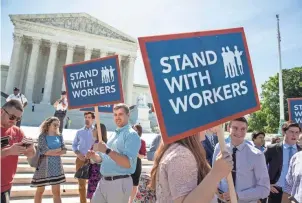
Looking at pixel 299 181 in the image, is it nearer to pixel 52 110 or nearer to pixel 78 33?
pixel 52 110

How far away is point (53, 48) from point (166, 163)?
3929cm

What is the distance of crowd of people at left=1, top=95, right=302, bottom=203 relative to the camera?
5.08 feet

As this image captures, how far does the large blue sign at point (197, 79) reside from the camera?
174cm

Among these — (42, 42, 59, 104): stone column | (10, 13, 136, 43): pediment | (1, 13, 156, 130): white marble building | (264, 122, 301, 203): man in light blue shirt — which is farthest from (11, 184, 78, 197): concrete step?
(10, 13, 136, 43): pediment

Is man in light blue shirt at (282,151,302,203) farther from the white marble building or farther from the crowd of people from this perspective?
the white marble building

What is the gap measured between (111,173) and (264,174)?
1.72 m

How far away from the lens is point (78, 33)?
126 ft

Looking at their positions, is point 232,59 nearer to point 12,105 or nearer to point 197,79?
point 197,79

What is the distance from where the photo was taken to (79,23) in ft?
128

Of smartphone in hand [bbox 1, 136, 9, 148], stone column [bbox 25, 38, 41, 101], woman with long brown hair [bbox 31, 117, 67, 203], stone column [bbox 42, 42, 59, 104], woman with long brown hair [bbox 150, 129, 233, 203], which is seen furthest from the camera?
stone column [bbox 42, 42, 59, 104]

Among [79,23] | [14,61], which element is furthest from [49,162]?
[79,23]

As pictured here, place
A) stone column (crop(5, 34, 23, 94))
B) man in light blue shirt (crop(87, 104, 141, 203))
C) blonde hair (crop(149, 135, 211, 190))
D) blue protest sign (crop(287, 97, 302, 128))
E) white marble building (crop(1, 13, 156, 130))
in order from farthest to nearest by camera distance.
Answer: white marble building (crop(1, 13, 156, 130)) → stone column (crop(5, 34, 23, 94)) → blue protest sign (crop(287, 97, 302, 128)) → man in light blue shirt (crop(87, 104, 141, 203)) → blonde hair (crop(149, 135, 211, 190))

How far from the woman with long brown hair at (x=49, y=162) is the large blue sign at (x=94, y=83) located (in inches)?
30.3

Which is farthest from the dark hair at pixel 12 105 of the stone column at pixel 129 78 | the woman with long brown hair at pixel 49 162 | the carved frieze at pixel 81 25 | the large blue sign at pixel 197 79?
the stone column at pixel 129 78
